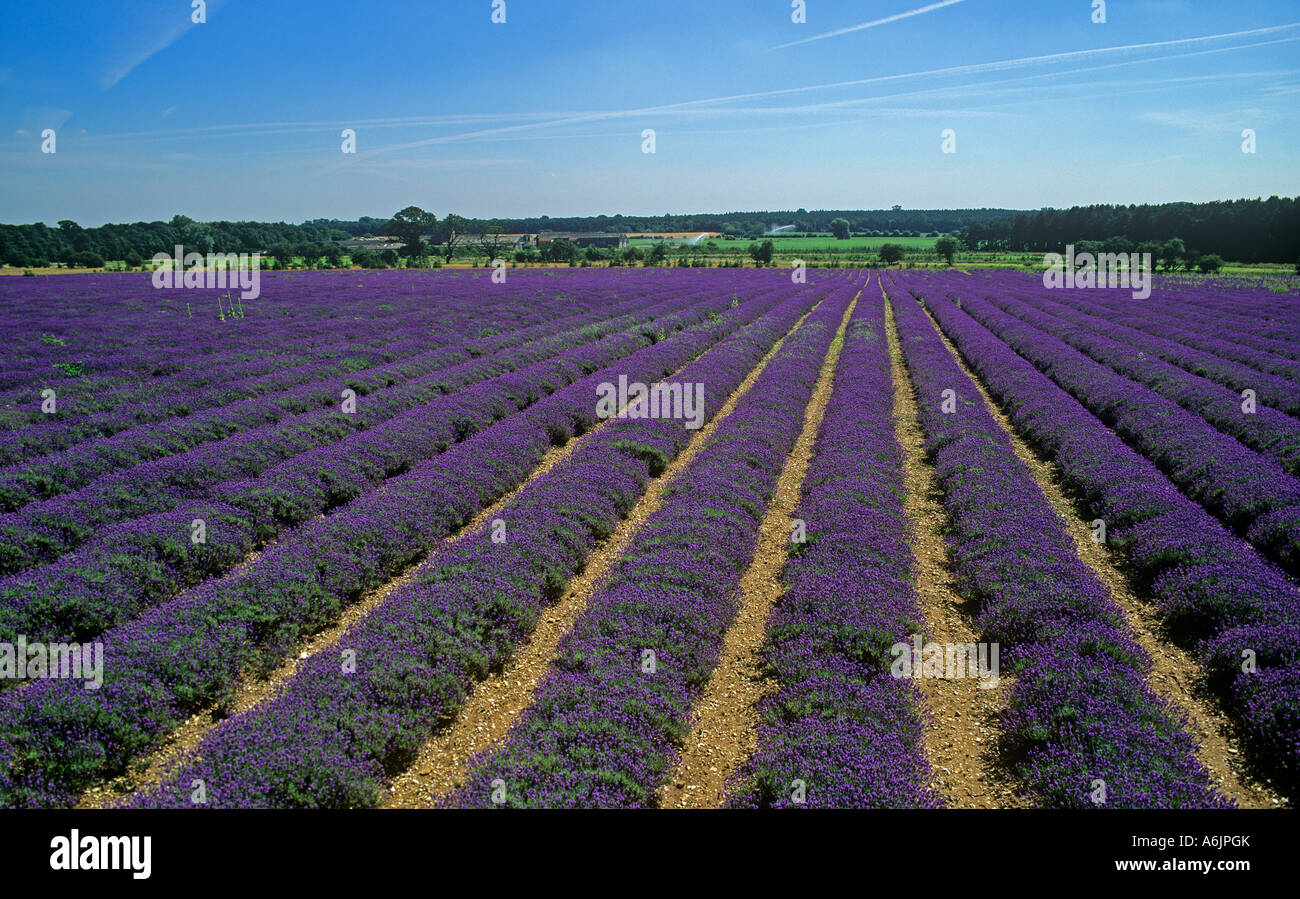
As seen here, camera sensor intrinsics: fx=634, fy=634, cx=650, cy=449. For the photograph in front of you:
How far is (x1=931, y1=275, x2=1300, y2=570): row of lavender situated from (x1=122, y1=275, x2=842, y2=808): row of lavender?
28.1 feet

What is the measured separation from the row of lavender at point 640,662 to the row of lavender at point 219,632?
269 cm

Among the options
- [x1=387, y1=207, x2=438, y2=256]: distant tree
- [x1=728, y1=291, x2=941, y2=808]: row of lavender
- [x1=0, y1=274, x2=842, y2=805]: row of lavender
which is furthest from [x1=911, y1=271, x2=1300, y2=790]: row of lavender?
[x1=387, y1=207, x2=438, y2=256]: distant tree

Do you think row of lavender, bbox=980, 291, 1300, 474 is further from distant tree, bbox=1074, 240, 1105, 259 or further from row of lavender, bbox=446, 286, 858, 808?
distant tree, bbox=1074, 240, 1105, 259

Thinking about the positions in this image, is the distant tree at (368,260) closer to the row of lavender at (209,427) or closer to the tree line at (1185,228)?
the row of lavender at (209,427)

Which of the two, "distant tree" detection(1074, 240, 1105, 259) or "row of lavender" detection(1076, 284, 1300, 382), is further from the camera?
"distant tree" detection(1074, 240, 1105, 259)

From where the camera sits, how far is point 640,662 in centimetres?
566

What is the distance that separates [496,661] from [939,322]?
104 feet

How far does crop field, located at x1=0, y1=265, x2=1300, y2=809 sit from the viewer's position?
15.0ft

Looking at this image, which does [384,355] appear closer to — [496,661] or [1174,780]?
[496,661]

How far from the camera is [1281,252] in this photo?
79812 mm

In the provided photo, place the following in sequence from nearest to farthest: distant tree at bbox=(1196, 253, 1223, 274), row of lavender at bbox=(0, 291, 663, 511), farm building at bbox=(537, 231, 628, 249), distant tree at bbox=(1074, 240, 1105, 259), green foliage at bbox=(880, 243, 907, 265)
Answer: row of lavender at bbox=(0, 291, 663, 511) < distant tree at bbox=(1196, 253, 1223, 274) < distant tree at bbox=(1074, 240, 1105, 259) < green foliage at bbox=(880, 243, 907, 265) < farm building at bbox=(537, 231, 628, 249)

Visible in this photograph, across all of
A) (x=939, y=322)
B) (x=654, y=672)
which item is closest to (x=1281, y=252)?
(x=939, y=322)
